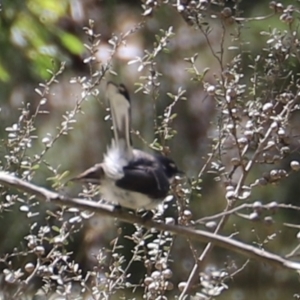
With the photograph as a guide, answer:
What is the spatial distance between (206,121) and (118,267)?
127 centimetres

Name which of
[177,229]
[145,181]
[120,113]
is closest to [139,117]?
[145,181]

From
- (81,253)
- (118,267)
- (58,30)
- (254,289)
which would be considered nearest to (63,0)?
(58,30)

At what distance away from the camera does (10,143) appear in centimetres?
140

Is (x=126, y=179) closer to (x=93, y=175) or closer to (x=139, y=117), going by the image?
(x=93, y=175)

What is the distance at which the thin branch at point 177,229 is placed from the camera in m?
0.99

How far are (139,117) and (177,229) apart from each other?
1.45 m

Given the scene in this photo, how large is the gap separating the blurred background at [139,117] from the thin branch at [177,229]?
1.04 meters

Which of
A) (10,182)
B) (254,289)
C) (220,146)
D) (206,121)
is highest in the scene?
(10,182)

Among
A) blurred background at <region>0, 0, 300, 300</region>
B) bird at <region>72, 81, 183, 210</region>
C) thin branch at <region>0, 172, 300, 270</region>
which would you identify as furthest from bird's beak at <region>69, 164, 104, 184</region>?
blurred background at <region>0, 0, 300, 300</region>

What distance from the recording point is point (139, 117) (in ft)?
8.08

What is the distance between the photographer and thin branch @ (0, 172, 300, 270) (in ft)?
3.24

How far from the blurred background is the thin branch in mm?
1040

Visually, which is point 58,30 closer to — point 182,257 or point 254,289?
point 182,257

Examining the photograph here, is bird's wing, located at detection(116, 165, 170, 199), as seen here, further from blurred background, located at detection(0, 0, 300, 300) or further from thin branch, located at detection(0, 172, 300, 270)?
blurred background, located at detection(0, 0, 300, 300)
